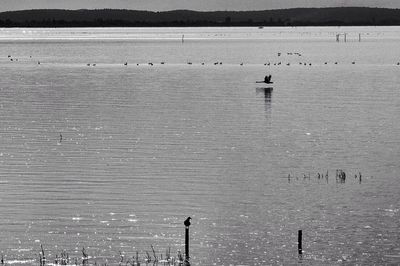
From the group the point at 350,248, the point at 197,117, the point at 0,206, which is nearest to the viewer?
the point at 350,248

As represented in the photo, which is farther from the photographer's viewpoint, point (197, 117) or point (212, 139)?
point (197, 117)

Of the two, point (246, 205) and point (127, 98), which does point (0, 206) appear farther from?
point (127, 98)

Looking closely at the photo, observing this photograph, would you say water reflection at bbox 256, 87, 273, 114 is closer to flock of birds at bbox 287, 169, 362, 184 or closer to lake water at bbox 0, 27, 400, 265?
lake water at bbox 0, 27, 400, 265

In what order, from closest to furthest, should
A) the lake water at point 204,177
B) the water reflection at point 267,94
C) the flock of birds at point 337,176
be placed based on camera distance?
the lake water at point 204,177 < the flock of birds at point 337,176 < the water reflection at point 267,94

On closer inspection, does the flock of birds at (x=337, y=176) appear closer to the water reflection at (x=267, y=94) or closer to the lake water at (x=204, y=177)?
the lake water at (x=204, y=177)

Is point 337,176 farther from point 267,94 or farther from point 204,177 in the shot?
point 267,94

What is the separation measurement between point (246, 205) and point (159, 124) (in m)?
35.0

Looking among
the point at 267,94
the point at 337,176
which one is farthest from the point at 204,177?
the point at 267,94

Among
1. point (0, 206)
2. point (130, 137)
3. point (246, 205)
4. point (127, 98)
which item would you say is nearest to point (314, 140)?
point (130, 137)

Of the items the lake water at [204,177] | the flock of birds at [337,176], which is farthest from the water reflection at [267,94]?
the flock of birds at [337,176]

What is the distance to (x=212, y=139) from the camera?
68062 mm

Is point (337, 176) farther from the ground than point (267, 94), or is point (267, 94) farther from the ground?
point (267, 94)

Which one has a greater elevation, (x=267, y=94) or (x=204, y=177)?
(x=267, y=94)

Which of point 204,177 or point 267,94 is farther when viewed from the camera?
point 267,94
